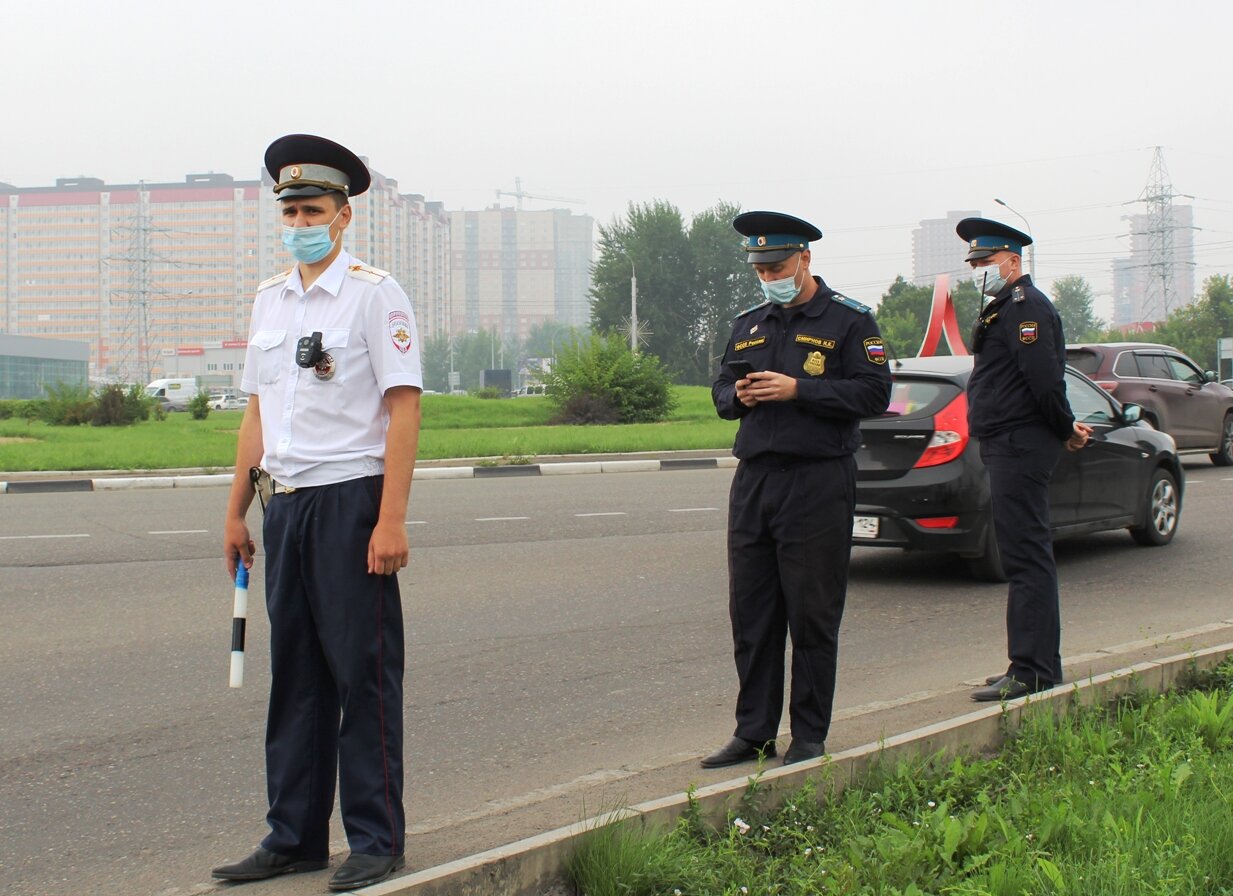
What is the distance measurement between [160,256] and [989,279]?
157m

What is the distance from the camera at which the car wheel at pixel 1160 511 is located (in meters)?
10.1

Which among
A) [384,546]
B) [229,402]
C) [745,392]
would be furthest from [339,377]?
[229,402]

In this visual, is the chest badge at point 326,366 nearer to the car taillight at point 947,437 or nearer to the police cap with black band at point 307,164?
the police cap with black band at point 307,164

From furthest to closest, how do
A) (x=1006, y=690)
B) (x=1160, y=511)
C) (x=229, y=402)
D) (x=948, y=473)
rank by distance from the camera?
(x=229, y=402) → (x=1160, y=511) → (x=948, y=473) → (x=1006, y=690)

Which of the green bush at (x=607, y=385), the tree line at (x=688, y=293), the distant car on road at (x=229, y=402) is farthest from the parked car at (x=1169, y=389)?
the distant car on road at (x=229, y=402)

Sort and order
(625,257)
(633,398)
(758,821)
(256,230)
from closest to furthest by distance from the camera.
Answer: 1. (758,821)
2. (633,398)
3. (625,257)
4. (256,230)

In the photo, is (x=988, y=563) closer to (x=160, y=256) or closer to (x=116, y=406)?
(x=116, y=406)

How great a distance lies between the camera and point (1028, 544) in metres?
5.41

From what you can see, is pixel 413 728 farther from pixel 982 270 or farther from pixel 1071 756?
pixel 982 270

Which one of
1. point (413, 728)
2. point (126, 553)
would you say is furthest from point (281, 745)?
point (126, 553)

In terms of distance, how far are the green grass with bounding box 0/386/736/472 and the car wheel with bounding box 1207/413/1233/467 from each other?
774cm

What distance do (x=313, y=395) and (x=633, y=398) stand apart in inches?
1150

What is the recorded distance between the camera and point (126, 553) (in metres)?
10.1

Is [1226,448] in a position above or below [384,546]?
below
